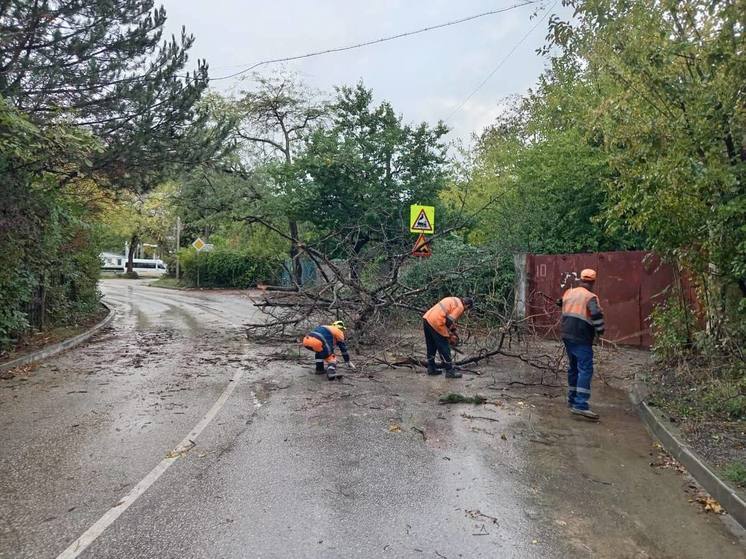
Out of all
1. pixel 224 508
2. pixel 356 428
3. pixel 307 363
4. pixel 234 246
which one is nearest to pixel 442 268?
pixel 307 363

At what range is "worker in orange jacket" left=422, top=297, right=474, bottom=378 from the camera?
8.81 meters

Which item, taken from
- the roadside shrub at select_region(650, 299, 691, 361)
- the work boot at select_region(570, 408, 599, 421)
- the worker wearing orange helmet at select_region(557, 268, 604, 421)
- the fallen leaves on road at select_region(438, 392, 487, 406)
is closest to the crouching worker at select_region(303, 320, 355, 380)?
the fallen leaves on road at select_region(438, 392, 487, 406)

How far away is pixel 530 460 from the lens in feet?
17.6

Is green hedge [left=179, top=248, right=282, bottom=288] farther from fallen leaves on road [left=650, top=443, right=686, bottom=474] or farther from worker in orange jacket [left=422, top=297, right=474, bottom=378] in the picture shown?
fallen leaves on road [left=650, top=443, right=686, bottom=474]

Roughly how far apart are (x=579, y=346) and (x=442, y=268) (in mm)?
A: 7629

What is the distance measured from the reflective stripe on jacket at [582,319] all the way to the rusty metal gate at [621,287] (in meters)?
3.61

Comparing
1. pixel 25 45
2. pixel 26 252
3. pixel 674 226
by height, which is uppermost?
pixel 25 45

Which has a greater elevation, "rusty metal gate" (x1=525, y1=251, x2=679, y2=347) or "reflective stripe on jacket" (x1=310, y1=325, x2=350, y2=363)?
"rusty metal gate" (x1=525, y1=251, x2=679, y2=347)

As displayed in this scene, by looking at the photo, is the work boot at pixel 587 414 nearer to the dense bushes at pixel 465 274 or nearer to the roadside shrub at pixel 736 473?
the roadside shrub at pixel 736 473

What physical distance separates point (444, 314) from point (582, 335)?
224 centimetres

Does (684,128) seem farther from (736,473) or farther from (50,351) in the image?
(50,351)

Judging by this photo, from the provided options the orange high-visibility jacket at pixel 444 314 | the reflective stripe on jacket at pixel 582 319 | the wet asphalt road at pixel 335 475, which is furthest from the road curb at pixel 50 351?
the reflective stripe on jacket at pixel 582 319

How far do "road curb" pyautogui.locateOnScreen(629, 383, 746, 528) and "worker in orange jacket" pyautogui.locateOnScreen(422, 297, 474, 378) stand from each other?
2.70m

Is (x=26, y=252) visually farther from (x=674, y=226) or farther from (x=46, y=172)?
(x=674, y=226)
